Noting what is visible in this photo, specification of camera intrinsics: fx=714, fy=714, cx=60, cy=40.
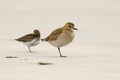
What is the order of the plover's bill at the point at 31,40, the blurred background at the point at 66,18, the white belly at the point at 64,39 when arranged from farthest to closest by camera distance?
the blurred background at the point at 66,18
the plover's bill at the point at 31,40
the white belly at the point at 64,39

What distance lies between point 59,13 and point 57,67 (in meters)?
8.70

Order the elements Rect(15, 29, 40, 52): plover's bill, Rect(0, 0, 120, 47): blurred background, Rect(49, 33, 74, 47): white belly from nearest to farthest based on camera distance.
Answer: Rect(49, 33, 74, 47): white belly
Rect(15, 29, 40, 52): plover's bill
Rect(0, 0, 120, 47): blurred background

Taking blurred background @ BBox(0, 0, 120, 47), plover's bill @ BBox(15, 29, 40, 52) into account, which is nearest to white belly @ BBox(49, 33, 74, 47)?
plover's bill @ BBox(15, 29, 40, 52)

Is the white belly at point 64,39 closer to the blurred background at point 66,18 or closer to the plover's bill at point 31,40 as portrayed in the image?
the plover's bill at point 31,40

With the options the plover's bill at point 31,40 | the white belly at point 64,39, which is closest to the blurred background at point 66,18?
the plover's bill at point 31,40

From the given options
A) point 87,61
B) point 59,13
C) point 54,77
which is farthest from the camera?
point 59,13

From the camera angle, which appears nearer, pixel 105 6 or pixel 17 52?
pixel 17 52

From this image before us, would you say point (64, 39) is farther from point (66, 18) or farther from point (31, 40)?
point (66, 18)

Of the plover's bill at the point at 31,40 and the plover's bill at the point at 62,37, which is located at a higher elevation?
the plover's bill at the point at 62,37

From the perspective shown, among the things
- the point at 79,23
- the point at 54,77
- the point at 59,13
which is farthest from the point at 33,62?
the point at 59,13

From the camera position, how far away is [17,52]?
14195 mm

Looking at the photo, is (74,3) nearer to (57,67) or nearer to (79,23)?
(79,23)

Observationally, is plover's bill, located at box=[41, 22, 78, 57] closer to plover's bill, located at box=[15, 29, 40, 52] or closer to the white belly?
the white belly

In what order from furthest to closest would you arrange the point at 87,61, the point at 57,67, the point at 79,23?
the point at 79,23 < the point at 87,61 < the point at 57,67
